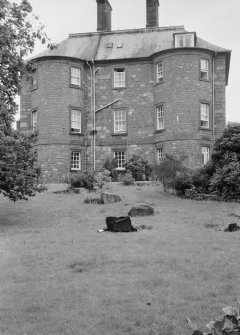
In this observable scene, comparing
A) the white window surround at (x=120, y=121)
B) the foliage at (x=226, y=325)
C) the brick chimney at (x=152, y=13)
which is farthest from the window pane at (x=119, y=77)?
the foliage at (x=226, y=325)

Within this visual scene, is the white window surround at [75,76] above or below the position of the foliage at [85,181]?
above

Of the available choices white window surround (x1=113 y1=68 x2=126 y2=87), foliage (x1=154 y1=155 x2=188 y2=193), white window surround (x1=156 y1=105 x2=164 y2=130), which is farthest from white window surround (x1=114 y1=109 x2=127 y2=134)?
foliage (x1=154 y1=155 x2=188 y2=193)

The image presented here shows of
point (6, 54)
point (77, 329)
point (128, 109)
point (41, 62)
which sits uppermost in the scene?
point (41, 62)

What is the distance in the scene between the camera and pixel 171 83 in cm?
3791

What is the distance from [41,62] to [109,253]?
97.6 feet

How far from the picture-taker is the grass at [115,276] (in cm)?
751

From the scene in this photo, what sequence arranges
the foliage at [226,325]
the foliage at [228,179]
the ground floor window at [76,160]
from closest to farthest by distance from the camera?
the foliage at [226,325], the foliage at [228,179], the ground floor window at [76,160]

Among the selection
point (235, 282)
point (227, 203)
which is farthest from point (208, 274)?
point (227, 203)

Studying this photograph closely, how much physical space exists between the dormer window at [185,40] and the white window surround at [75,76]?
7.87m

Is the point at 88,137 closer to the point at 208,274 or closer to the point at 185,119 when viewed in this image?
the point at 185,119

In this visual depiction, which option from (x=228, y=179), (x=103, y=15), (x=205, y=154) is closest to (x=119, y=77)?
(x=103, y=15)

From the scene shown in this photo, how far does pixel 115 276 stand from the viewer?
32.9 feet

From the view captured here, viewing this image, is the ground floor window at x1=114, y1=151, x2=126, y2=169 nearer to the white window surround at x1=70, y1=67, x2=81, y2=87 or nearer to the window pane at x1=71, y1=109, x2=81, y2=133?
the window pane at x1=71, y1=109, x2=81, y2=133

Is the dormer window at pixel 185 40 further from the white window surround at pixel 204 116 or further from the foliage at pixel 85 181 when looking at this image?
the foliage at pixel 85 181
